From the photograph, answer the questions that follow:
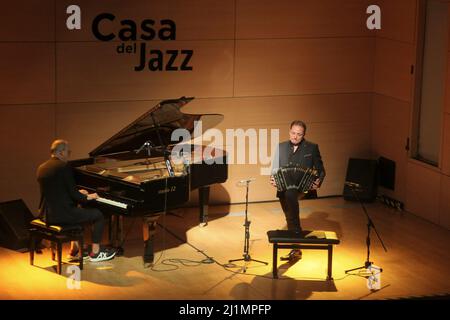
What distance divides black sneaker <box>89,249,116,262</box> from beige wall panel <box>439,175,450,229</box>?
3929 millimetres

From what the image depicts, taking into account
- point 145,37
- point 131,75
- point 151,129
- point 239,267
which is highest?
point 145,37

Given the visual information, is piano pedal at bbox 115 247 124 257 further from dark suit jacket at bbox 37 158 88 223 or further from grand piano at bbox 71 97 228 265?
dark suit jacket at bbox 37 158 88 223

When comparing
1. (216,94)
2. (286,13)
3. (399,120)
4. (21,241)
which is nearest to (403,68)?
(399,120)

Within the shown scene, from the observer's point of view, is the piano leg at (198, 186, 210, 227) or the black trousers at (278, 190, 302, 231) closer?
the black trousers at (278, 190, 302, 231)

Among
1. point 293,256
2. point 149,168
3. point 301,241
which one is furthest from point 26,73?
point 301,241

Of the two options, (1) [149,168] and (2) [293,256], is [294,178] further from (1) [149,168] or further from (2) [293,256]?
(1) [149,168]

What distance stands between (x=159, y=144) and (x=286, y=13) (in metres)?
2.76

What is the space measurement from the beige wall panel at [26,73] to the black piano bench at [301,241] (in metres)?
3.30

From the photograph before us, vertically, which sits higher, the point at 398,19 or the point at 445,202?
the point at 398,19

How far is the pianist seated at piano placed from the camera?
336 inches

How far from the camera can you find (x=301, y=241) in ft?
28.1

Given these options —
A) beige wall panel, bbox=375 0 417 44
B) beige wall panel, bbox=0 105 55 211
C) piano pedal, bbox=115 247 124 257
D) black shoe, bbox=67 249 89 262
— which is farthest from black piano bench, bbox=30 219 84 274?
beige wall panel, bbox=375 0 417 44

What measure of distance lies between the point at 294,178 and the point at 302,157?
0.23 meters

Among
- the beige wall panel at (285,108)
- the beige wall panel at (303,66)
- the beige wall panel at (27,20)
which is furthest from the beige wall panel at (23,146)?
the beige wall panel at (303,66)
